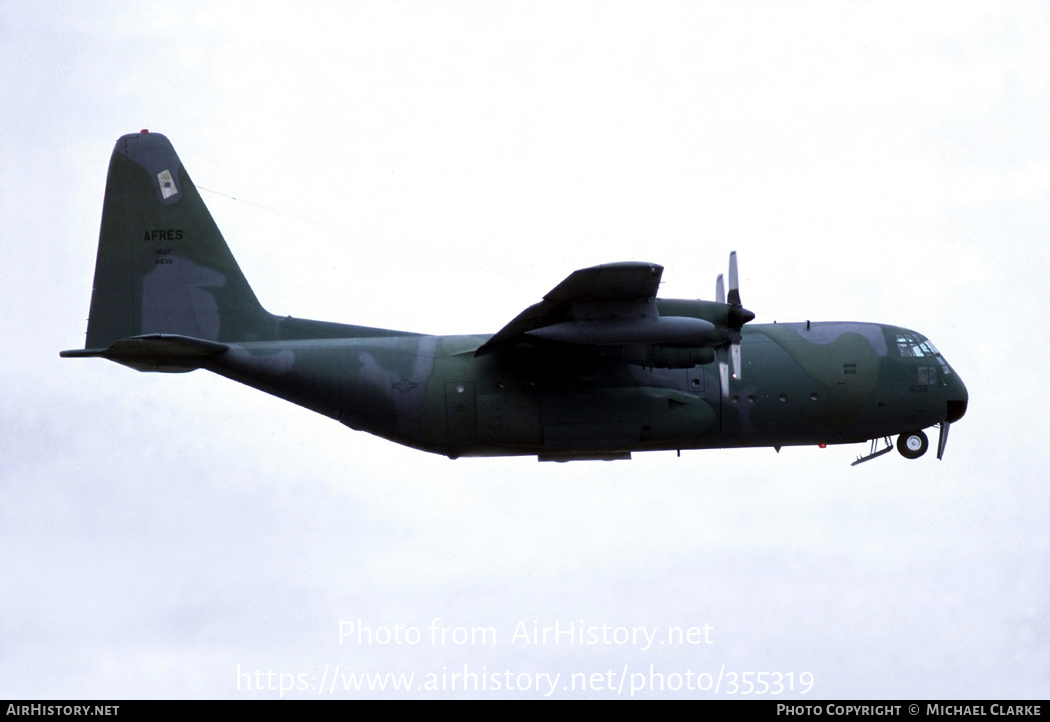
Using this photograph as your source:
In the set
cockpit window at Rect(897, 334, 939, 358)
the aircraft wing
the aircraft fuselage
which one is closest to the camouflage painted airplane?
the aircraft fuselage

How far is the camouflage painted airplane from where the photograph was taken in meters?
25.7

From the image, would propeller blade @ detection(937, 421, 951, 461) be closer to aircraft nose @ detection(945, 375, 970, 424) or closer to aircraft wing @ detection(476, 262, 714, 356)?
aircraft nose @ detection(945, 375, 970, 424)

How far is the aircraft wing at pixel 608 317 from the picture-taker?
2339cm

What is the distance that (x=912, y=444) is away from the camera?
27.6 metres

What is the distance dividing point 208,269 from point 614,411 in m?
8.04

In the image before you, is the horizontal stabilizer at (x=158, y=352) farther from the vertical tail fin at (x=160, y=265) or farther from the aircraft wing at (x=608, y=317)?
the aircraft wing at (x=608, y=317)

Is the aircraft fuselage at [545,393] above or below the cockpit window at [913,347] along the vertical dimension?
below

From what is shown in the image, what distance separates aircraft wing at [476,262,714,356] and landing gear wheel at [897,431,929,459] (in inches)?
223

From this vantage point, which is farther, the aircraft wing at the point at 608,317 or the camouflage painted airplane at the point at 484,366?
the camouflage painted airplane at the point at 484,366

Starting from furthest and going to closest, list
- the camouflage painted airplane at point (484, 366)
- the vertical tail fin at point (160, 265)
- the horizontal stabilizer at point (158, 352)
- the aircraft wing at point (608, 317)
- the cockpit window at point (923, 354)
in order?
the cockpit window at point (923, 354)
the vertical tail fin at point (160, 265)
the camouflage painted airplane at point (484, 366)
the horizontal stabilizer at point (158, 352)
the aircraft wing at point (608, 317)

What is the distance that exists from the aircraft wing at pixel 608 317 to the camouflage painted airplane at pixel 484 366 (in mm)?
620

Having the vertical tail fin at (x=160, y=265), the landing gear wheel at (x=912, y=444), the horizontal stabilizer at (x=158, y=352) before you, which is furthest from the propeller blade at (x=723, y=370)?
the horizontal stabilizer at (x=158, y=352)
